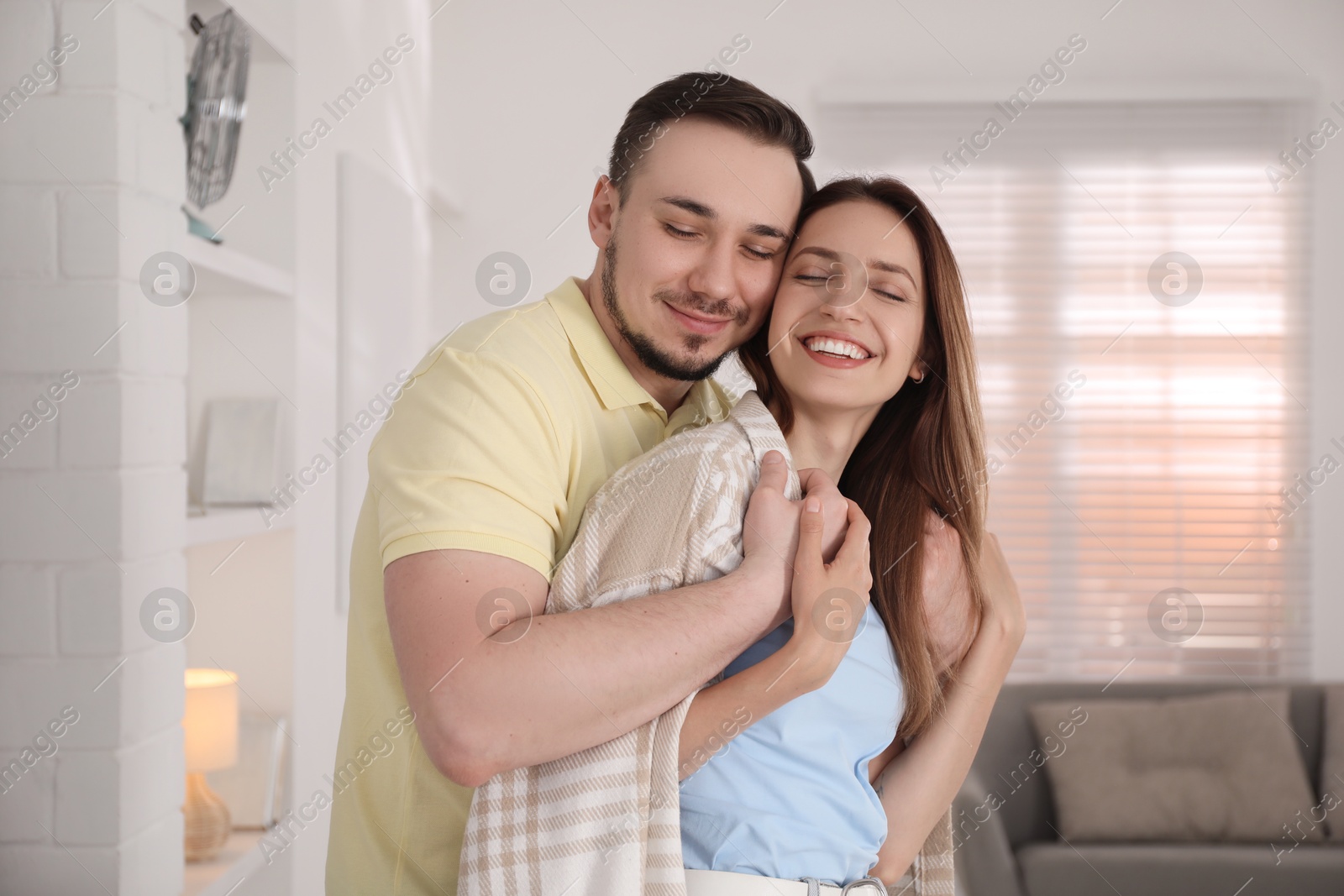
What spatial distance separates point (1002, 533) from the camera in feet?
12.1

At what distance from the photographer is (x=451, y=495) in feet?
3.17

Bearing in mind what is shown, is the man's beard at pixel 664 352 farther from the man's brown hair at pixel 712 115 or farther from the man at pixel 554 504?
the man's brown hair at pixel 712 115

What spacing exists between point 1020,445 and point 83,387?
3.04m

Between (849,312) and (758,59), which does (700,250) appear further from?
(758,59)

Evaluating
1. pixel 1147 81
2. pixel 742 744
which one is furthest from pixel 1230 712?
pixel 742 744

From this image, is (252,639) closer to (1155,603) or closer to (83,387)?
(83,387)

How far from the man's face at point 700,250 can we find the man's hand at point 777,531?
0.25 meters

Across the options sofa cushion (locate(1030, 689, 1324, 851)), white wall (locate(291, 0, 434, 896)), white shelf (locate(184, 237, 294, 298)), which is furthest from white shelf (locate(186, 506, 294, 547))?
sofa cushion (locate(1030, 689, 1324, 851))

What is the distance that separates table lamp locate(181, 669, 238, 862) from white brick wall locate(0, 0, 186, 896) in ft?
1.34

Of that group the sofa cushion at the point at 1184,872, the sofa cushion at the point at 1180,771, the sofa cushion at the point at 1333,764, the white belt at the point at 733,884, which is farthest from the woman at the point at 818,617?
the sofa cushion at the point at 1333,764

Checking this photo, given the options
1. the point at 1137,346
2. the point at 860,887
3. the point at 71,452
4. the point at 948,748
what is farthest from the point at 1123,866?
the point at 71,452

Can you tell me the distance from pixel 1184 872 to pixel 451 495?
2587mm

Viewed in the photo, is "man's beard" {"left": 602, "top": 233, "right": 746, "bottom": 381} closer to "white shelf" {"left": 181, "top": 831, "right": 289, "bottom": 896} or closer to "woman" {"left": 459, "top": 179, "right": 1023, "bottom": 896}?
"woman" {"left": 459, "top": 179, "right": 1023, "bottom": 896}

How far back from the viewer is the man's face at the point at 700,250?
4.40ft
